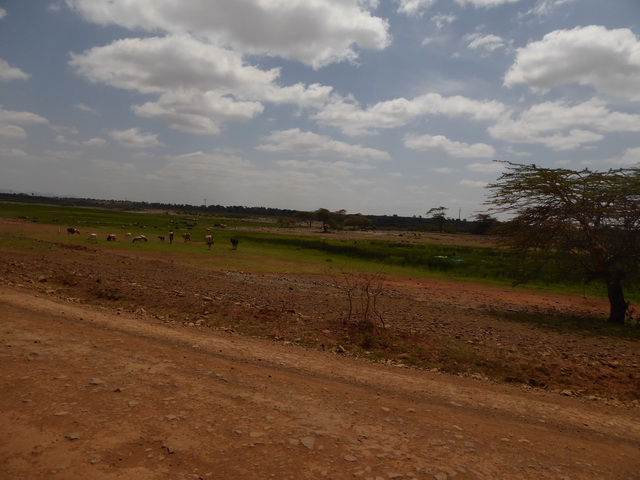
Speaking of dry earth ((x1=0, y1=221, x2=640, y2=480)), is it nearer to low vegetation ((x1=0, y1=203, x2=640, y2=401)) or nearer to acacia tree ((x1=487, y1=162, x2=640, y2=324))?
low vegetation ((x1=0, y1=203, x2=640, y2=401))

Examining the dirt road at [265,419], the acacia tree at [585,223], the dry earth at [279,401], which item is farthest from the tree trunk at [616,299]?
the dirt road at [265,419]

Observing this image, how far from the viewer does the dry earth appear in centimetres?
401

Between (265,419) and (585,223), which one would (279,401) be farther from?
(585,223)

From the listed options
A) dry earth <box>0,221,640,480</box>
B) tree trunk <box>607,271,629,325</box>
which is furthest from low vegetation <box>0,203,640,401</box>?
tree trunk <box>607,271,629,325</box>

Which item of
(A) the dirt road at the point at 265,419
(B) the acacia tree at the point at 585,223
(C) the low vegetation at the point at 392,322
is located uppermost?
(B) the acacia tree at the point at 585,223

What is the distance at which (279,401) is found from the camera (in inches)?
213

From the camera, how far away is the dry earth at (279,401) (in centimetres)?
401

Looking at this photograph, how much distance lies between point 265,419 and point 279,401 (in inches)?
22.2

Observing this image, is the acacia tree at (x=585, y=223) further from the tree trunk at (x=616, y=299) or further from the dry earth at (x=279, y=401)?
the dry earth at (x=279, y=401)

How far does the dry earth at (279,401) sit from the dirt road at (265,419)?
0.07ft

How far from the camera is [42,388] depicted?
5.12 m

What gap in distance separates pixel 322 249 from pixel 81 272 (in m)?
28.4

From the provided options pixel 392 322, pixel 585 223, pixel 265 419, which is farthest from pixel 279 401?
pixel 585 223

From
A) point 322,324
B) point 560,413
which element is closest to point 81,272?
point 322,324
